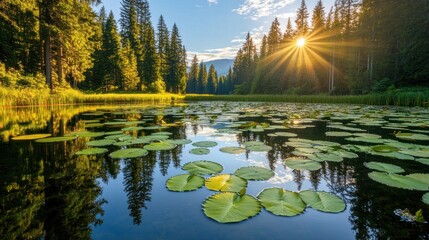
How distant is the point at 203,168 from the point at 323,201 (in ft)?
3.93

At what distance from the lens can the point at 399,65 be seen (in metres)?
19.3

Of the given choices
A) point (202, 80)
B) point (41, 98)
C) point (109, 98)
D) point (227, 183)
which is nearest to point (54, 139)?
point (227, 183)

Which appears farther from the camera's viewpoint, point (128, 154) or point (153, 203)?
point (128, 154)

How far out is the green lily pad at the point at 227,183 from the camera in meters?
1.75

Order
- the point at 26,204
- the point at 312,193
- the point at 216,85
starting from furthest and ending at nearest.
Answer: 1. the point at 216,85
2. the point at 312,193
3. the point at 26,204

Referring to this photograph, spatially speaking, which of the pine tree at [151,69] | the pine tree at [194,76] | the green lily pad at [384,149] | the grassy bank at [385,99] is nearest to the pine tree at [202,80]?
the pine tree at [194,76]

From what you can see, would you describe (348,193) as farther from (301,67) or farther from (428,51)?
(301,67)

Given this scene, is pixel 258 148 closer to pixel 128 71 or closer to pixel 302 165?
pixel 302 165

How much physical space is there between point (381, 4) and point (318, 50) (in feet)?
33.0

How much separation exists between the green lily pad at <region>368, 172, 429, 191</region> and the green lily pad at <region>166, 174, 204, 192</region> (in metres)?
1.64

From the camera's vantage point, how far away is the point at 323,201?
1.57m

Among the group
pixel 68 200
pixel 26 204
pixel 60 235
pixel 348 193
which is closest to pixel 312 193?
pixel 348 193

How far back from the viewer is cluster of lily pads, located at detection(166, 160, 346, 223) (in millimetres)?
1409

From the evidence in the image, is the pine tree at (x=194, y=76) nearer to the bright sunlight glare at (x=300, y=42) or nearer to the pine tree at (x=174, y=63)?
the pine tree at (x=174, y=63)
